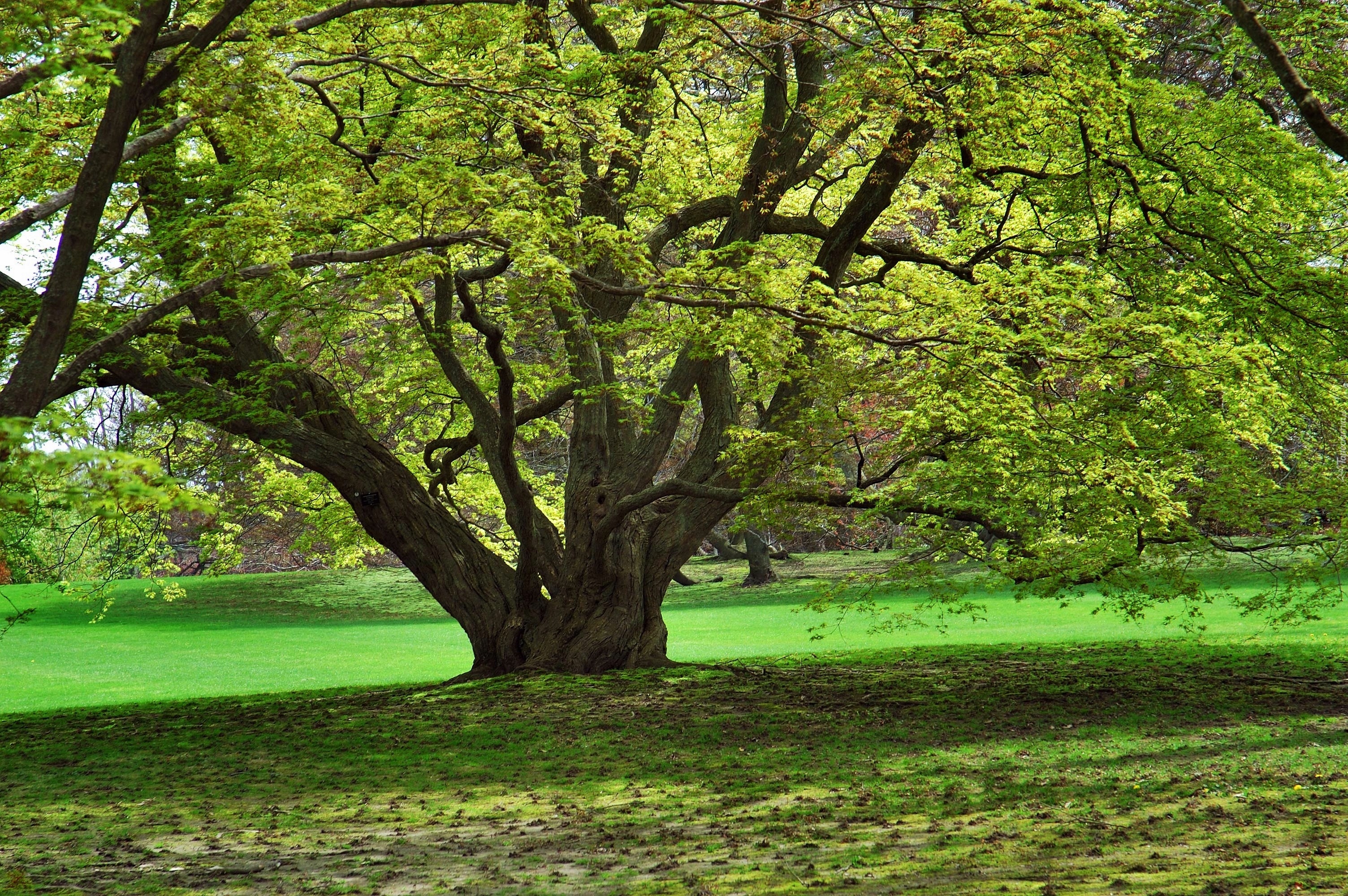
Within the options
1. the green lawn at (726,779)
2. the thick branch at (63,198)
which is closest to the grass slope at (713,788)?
the green lawn at (726,779)

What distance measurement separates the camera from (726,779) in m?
7.53

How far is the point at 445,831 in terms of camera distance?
20.8ft

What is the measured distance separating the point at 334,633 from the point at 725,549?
1497 centimetres

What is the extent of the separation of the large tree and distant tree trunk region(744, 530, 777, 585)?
17.3 meters

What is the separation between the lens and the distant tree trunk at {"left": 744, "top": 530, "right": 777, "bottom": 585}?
1218 inches

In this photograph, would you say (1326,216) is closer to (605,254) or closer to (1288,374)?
(1288,374)

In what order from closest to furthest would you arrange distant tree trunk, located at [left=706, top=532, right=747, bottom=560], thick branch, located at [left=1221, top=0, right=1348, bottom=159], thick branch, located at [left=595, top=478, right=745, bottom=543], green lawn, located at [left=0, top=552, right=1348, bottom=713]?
thick branch, located at [left=1221, top=0, right=1348, bottom=159] → thick branch, located at [left=595, top=478, right=745, bottom=543] → green lawn, located at [left=0, top=552, right=1348, bottom=713] → distant tree trunk, located at [left=706, top=532, right=747, bottom=560]

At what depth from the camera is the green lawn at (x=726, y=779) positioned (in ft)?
17.0

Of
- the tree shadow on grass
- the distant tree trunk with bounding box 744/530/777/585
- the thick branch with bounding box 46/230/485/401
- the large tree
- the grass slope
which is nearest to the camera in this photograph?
the grass slope

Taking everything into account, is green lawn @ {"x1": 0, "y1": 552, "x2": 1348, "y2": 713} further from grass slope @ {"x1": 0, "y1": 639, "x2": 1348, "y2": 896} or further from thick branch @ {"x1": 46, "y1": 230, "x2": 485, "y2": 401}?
thick branch @ {"x1": 46, "y1": 230, "x2": 485, "y2": 401}

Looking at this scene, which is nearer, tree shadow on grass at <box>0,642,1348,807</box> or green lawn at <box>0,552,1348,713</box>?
tree shadow on grass at <box>0,642,1348,807</box>

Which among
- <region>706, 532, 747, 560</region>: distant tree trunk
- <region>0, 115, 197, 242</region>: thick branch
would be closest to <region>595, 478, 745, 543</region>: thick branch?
<region>0, 115, 197, 242</region>: thick branch

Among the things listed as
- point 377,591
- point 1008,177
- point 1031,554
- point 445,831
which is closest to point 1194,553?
point 1031,554

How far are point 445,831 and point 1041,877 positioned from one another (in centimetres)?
324
